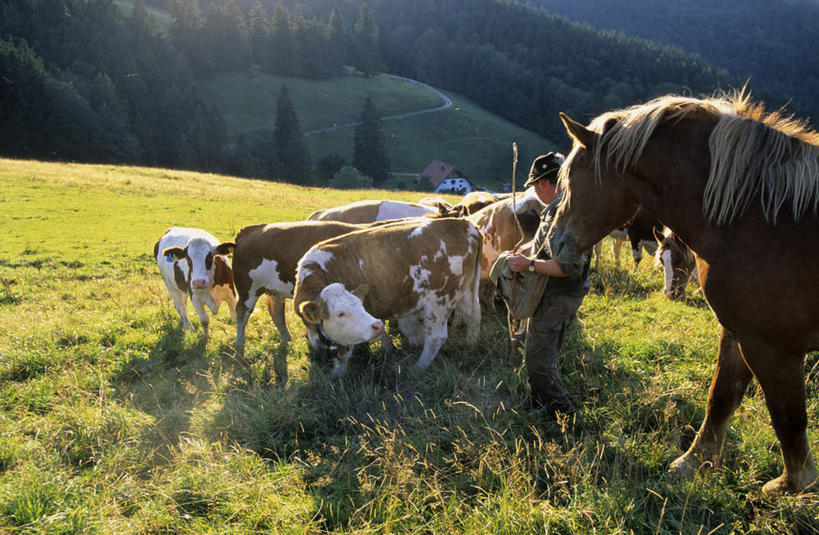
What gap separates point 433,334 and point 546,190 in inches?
103

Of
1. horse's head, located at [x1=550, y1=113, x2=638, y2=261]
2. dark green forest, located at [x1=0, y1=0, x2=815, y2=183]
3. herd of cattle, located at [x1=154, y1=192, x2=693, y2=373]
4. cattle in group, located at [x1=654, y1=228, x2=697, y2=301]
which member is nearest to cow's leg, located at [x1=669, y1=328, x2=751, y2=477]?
horse's head, located at [x1=550, y1=113, x2=638, y2=261]

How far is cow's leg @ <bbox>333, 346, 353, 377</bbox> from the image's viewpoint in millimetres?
5805

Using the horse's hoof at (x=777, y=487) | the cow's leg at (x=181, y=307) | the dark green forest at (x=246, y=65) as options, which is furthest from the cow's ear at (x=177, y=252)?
the dark green forest at (x=246, y=65)

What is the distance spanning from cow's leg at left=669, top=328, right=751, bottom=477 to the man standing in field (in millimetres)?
1074

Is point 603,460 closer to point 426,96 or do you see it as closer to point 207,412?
point 207,412

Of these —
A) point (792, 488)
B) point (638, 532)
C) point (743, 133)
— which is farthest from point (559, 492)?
point (743, 133)

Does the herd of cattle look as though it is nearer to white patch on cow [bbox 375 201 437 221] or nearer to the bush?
white patch on cow [bbox 375 201 437 221]

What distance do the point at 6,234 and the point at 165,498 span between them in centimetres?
1722

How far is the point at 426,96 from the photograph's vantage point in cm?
10006

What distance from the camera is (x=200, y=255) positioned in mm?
8031

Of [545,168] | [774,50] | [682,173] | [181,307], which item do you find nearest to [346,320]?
[545,168]

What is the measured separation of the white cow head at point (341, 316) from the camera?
5.30m

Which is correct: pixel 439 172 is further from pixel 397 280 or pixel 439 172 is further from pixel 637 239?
pixel 397 280

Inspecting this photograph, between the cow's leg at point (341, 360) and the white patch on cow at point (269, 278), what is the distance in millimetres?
2005
